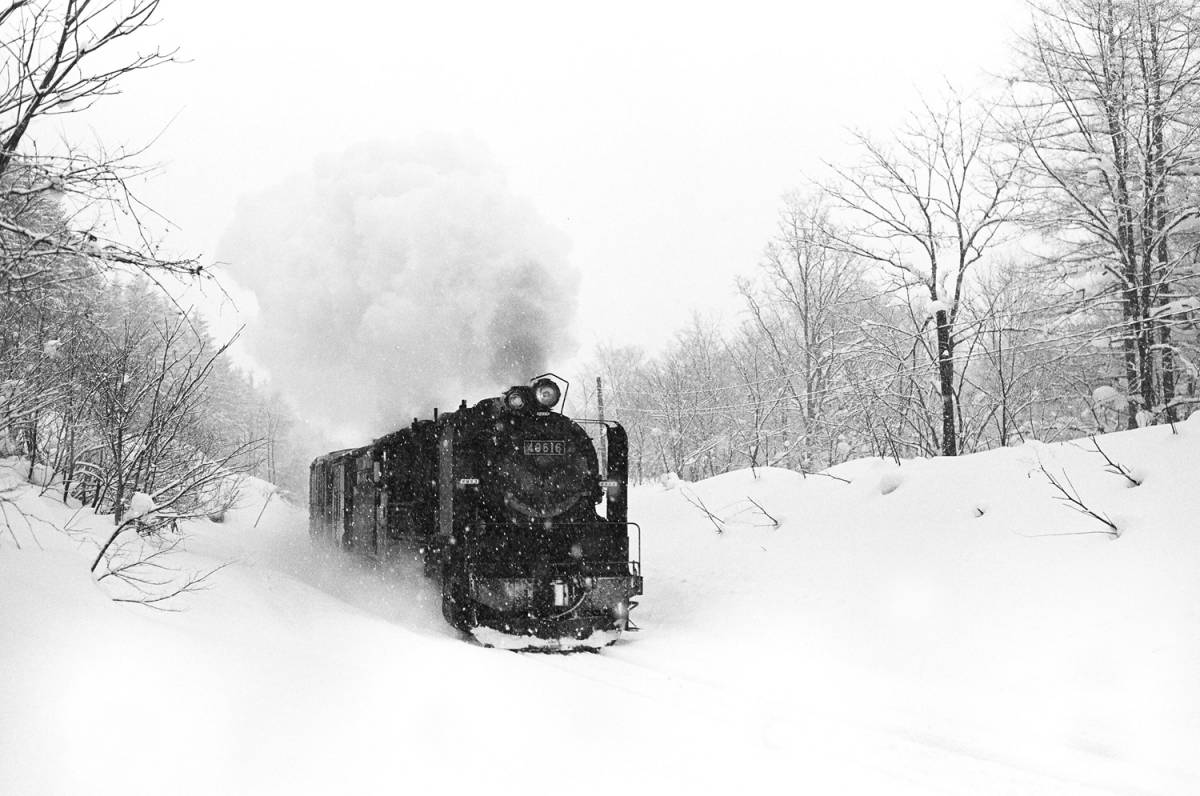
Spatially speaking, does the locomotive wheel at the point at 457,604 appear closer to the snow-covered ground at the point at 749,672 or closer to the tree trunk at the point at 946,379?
the snow-covered ground at the point at 749,672

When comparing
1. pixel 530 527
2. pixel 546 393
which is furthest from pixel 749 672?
pixel 546 393

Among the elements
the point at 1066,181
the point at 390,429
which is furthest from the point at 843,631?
the point at 390,429

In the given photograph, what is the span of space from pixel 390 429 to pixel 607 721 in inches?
526

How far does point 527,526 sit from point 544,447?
92 cm

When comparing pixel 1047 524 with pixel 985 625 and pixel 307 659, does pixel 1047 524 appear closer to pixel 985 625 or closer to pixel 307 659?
pixel 985 625

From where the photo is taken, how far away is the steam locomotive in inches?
363

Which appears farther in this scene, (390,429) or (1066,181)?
(390,429)

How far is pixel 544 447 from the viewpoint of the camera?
9.77 meters

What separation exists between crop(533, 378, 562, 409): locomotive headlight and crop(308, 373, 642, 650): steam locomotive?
12 millimetres

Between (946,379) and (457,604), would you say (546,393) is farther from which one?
(946,379)

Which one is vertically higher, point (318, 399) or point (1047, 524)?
point (318, 399)

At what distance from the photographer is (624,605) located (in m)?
9.53

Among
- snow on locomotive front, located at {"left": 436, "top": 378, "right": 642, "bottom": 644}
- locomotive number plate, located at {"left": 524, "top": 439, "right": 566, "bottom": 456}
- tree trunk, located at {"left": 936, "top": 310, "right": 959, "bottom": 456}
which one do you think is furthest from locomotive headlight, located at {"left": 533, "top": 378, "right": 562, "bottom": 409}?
tree trunk, located at {"left": 936, "top": 310, "right": 959, "bottom": 456}

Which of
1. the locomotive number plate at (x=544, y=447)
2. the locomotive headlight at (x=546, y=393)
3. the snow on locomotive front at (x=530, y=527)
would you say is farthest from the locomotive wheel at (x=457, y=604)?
the locomotive headlight at (x=546, y=393)
